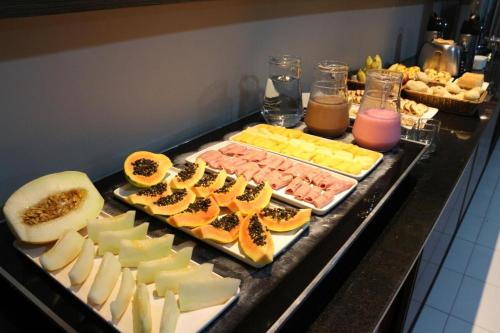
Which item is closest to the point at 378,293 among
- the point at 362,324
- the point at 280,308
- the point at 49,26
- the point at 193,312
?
the point at 362,324

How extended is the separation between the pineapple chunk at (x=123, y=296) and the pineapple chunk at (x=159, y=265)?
0.02 m

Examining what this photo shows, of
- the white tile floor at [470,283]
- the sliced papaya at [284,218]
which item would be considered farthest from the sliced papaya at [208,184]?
the white tile floor at [470,283]

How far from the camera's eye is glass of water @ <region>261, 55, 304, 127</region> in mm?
1178

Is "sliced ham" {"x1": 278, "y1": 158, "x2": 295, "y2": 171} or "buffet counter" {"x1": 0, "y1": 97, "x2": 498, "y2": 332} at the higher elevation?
"sliced ham" {"x1": 278, "y1": 158, "x2": 295, "y2": 171}

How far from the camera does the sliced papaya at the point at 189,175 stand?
0.80 m

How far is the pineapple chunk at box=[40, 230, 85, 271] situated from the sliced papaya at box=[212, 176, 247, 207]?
247 mm

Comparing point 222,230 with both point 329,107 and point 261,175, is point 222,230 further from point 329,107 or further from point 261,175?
point 329,107

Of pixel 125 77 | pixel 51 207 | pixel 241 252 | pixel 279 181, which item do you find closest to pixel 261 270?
pixel 241 252

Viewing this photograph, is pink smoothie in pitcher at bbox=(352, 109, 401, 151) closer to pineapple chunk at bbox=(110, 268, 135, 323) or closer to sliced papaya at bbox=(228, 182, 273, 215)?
sliced papaya at bbox=(228, 182, 273, 215)

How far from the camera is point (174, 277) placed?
547 mm

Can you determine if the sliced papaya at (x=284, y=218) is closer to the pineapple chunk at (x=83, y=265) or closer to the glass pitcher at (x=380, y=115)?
the pineapple chunk at (x=83, y=265)

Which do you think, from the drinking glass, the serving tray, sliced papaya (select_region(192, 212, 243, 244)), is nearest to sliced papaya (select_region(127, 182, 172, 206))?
the serving tray

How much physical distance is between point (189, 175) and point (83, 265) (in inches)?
12.0

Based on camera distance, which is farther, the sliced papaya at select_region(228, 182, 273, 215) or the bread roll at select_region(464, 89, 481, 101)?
the bread roll at select_region(464, 89, 481, 101)
